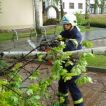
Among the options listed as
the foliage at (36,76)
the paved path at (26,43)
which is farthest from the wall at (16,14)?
the foliage at (36,76)

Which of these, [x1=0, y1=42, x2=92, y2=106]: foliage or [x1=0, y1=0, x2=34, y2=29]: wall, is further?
[x1=0, y1=0, x2=34, y2=29]: wall

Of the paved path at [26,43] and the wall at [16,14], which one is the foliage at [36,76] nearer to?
the paved path at [26,43]

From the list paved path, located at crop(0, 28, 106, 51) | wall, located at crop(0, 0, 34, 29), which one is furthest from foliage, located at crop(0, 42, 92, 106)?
wall, located at crop(0, 0, 34, 29)

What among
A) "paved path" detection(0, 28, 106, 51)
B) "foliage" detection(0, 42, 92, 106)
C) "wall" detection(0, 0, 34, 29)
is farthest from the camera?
"wall" detection(0, 0, 34, 29)

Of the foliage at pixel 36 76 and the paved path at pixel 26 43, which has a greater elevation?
the foliage at pixel 36 76

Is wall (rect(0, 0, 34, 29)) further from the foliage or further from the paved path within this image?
the foliage

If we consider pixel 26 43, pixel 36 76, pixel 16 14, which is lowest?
pixel 26 43

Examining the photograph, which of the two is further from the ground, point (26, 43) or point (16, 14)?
point (16, 14)

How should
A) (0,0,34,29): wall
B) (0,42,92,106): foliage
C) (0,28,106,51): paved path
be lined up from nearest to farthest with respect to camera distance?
(0,42,92,106): foliage
(0,28,106,51): paved path
(0,0,34,29): wall

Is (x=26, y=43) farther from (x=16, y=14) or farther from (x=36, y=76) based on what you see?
(x=36, y=76)

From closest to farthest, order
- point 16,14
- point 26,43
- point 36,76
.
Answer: point 36,76 < point 26,43 < point 16,14

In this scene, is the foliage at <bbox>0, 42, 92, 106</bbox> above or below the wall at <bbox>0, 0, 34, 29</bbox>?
above

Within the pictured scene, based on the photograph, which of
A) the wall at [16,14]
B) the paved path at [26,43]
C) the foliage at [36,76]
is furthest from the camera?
the wall at [16,14]

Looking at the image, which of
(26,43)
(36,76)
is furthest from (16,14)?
(36,76)
